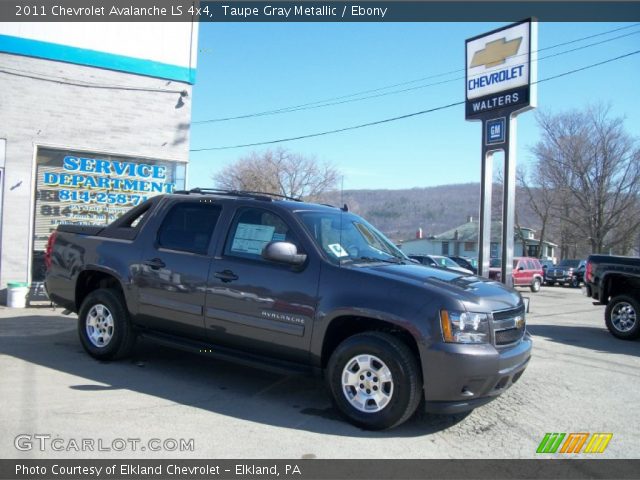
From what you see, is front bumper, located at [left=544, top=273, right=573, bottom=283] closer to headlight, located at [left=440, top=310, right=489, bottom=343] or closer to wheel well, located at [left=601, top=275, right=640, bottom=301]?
wheel well, located at [left=601, top=275, right=640, bottom=301]

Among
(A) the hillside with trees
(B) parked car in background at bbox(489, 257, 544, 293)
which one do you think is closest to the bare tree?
(A) the hillside with trees

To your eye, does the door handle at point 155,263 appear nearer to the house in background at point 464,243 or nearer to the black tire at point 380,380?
the black tire at point 380,380

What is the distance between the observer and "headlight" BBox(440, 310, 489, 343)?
4379 millimetres

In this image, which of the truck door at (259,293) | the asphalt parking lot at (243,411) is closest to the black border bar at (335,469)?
the asphalt parking lot at (243,411)

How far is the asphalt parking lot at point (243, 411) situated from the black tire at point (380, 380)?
0.13 meters

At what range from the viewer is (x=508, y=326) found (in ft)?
15.7

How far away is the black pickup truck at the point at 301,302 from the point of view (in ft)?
14.6

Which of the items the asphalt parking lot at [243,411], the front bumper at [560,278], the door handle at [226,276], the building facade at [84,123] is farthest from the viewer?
the front bumper at [560,278]

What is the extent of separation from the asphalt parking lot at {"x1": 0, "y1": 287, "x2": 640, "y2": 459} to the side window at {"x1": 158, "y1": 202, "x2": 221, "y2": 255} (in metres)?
1.39

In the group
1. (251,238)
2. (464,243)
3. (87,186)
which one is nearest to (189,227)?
(251,238)

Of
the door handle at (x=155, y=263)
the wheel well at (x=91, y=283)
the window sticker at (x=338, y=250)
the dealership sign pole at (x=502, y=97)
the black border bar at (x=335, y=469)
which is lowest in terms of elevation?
the black border bar at (x=335, y=469)

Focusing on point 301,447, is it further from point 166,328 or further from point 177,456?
point 166,328

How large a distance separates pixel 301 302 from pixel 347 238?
0.94 metres

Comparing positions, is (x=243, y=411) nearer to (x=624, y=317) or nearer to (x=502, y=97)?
(x=624, y=317)
